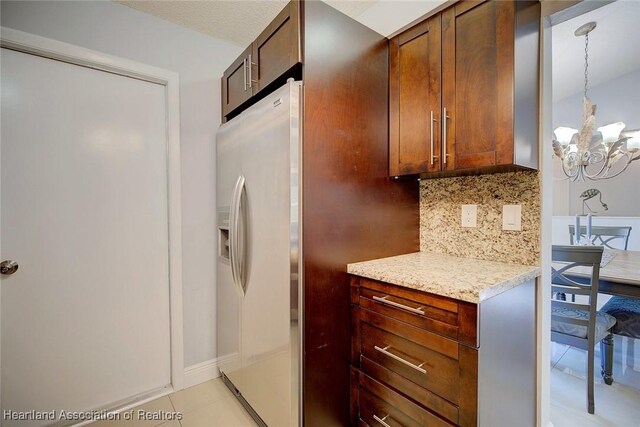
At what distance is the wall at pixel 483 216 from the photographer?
1339 mm

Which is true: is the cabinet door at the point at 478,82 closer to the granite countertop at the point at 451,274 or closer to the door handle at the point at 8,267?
the granite countertop at the point at 451,274

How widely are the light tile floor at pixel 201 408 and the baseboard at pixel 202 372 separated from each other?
0.04 meters

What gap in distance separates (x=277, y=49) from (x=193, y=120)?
944mm

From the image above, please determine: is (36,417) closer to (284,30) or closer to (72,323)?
(72,323)

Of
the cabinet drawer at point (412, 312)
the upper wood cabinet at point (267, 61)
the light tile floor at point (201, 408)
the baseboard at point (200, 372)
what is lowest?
the light tile floor at point (201, 408)

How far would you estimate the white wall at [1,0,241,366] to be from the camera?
179 centimetres

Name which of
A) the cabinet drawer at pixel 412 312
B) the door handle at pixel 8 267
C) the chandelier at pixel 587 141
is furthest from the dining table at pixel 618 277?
the door handle at pixel 8 267

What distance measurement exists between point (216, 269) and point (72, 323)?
84cm

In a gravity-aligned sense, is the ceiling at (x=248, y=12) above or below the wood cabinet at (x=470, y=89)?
above

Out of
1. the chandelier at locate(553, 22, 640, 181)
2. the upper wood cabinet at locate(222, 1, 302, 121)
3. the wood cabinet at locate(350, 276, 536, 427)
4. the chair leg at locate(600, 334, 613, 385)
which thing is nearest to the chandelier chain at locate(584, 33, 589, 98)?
the chandelier at locate(553, 22, 640, 181)

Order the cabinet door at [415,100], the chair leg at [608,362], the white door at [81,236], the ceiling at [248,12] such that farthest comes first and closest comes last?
the chair leg at [608,362], the ceiling at [248,12], the white door at [81,236], the cabinet door at [415,100]

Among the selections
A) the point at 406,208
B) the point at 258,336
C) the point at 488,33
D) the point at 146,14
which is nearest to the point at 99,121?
the point at 146,14

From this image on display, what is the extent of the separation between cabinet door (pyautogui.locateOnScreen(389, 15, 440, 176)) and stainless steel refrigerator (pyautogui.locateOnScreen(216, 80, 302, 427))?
0.60 meters

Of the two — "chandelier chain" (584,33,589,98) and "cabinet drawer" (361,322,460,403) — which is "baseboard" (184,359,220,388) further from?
"chandelier chain" (584,33,589,98)
